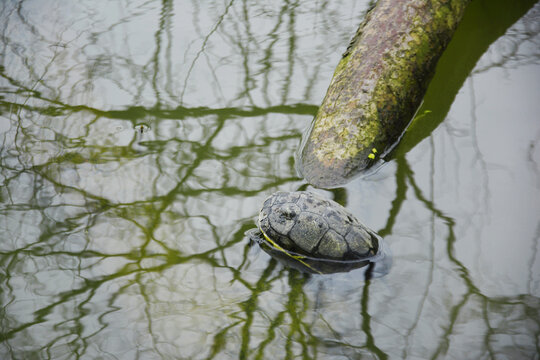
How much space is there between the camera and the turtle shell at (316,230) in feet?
8.77

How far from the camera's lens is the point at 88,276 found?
8.92ft

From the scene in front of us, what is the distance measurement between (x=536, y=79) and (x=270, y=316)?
312cm

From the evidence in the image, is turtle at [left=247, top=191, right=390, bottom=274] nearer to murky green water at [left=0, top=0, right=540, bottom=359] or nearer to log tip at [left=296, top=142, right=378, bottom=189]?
murky green water at [left=0, top=0, right=540, bottom=359]

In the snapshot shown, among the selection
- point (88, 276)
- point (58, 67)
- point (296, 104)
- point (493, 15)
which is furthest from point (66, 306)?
point (493, 15)

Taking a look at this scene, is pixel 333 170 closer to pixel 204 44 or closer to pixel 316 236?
pixel 316 236

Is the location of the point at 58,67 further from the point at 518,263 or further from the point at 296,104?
the point at 518,263

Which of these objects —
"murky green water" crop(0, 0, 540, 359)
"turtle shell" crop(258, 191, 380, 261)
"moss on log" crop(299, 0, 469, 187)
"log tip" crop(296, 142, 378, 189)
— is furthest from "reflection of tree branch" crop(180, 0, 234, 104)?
"turtle shell" crop(258, 191, 380, 261)

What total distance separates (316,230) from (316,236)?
0.11 feet

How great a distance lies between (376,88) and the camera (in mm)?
3473

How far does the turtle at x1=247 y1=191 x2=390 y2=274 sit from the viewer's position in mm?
2676

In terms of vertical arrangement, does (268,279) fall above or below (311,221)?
below

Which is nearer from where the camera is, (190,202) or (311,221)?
(311,221)

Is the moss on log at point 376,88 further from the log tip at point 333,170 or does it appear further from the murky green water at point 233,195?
the murky green water at point 233,195

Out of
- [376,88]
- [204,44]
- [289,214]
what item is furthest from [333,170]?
[204,44]
